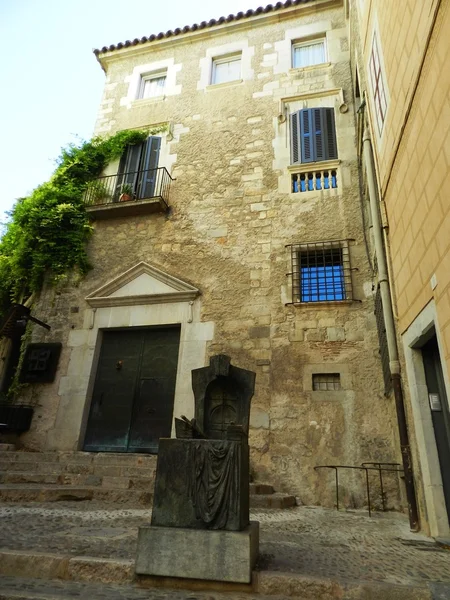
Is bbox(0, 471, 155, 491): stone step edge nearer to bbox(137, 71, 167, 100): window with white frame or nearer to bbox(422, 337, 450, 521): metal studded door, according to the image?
bbox(422, 337, 450, 521): metal studded door

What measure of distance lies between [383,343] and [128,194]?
260 inches

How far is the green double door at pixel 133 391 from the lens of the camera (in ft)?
25.0

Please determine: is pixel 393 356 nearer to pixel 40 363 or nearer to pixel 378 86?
pixel 378 86

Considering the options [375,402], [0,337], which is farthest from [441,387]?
[0,337]

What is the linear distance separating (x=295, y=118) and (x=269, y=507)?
8131 millimetres

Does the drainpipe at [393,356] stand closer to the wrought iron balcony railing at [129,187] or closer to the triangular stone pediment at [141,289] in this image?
the triangular stone pediment at [141,289]

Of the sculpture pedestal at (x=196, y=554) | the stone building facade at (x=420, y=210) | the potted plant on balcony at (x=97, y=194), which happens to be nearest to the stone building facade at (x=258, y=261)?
the potted plant on balcony at (x=97, y=194)

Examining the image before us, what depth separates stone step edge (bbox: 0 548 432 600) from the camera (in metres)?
2.45

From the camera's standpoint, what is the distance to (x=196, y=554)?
2.69 m

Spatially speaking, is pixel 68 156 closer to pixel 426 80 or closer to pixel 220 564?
pixel 426 80

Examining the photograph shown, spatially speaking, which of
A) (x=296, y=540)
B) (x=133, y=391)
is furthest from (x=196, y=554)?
(x=133, y=391)

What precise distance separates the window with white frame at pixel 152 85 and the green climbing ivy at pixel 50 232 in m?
1.97

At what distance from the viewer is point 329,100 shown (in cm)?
952

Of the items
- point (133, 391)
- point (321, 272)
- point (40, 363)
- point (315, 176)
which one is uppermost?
point (315, 176)
